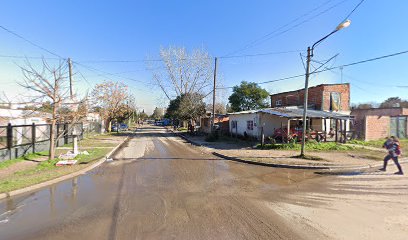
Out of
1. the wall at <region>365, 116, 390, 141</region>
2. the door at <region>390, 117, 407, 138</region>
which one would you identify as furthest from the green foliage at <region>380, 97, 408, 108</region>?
the wall at <region>365, 116, 390, 141</region>

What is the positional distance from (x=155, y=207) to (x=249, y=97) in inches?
1941

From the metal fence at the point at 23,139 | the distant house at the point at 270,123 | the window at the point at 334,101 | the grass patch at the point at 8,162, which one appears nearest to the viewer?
the grass patch at the point at 8,162

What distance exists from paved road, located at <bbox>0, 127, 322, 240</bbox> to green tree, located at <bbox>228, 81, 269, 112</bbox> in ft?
144

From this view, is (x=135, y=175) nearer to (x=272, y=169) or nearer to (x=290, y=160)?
(x=272, y=169)

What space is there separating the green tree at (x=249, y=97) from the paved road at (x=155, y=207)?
44030mm

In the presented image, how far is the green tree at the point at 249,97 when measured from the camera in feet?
176

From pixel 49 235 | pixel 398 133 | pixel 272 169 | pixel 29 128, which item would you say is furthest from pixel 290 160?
pixel 398 133

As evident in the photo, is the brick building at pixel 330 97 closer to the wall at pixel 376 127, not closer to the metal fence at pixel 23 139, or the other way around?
the wall at pixel 376 127

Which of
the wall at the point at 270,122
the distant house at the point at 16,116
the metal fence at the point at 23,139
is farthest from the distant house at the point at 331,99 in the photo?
the distant house at the point at 16,116

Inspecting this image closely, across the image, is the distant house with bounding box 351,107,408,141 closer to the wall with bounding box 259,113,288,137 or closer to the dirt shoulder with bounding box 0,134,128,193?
the wall with bounding box 259,113,288,137

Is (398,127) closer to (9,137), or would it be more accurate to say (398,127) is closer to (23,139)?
(23,139)

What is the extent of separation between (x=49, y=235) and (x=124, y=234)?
1.38 metres

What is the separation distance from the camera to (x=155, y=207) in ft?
20.7

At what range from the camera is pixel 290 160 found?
513 inches
